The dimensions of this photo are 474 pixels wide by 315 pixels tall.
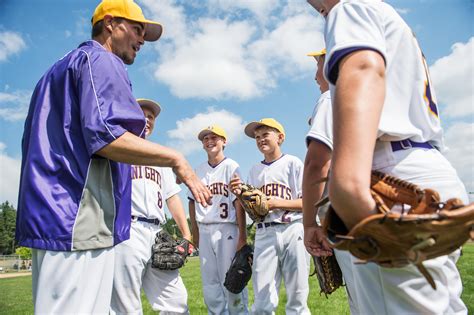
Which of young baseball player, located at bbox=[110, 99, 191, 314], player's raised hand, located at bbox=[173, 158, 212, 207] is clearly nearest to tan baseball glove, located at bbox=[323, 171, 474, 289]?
player's raised hand, located at bbox=[173, 158, 212, 207]

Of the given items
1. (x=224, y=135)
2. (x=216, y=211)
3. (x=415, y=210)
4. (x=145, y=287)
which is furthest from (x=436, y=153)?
(x=224, y=135)

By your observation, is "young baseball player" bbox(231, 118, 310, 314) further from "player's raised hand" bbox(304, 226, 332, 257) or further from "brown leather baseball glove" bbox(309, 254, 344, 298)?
"player's raised hand" bbox(304, 226, 332, 257)

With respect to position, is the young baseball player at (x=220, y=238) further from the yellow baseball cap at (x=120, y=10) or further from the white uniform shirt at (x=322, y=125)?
the yellow baseball cap at (x=120, y=10)

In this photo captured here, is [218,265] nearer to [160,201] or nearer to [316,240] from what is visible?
[160,201]

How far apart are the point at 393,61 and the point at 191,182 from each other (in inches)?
44.6

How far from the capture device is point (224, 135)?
7.04 m

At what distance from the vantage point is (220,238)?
6.18m

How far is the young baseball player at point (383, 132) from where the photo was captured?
1207 mm

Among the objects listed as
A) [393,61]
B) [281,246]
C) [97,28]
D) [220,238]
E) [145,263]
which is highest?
[97,28]

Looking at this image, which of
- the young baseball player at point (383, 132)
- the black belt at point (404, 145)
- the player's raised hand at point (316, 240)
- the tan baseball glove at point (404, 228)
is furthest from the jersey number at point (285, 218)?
the tan baseball glove at point (404, 228)

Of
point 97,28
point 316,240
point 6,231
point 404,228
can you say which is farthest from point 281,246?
point 6,231

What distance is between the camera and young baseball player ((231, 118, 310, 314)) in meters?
5.34

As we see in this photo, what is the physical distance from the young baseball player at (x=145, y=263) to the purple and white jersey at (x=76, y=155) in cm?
201

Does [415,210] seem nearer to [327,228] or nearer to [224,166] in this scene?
[327,228]
